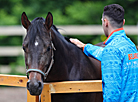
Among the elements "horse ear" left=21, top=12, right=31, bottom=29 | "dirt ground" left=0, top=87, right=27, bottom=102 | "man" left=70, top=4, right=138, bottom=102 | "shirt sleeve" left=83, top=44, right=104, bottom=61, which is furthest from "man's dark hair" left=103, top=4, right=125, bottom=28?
"dirt ground" left=0, top=87, right=27, bottom=102

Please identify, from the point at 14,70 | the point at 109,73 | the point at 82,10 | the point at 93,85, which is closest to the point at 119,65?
the point at 109,73

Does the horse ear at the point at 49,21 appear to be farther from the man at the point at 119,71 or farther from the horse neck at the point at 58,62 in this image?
the man at the point at 119,71

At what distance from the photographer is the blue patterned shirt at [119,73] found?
2092 millimetres

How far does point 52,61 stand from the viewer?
2527mm

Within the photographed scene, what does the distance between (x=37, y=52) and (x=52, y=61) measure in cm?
27

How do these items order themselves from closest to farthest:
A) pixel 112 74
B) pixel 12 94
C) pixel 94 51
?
1. pixel 112 74
2. pixel 94 51
3. pixel 12 94

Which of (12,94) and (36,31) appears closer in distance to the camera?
(36,31)

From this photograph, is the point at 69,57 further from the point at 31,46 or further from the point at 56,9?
the point at 56,9

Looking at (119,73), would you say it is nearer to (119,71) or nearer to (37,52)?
(119,71)

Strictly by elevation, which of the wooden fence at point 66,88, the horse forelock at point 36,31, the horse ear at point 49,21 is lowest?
the wooden fence at point 66,88

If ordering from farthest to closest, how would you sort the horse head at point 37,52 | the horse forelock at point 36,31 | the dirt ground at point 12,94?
the dirt ground at point 12,94, the horse forelock at point 36,31, the horse head at point 37,52

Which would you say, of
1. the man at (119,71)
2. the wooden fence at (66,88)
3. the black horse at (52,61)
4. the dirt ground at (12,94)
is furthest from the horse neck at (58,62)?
the dirt ground at (12,94)

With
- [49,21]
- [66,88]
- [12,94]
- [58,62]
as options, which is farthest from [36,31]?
[12,94]

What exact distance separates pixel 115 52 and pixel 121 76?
24 centimetres
